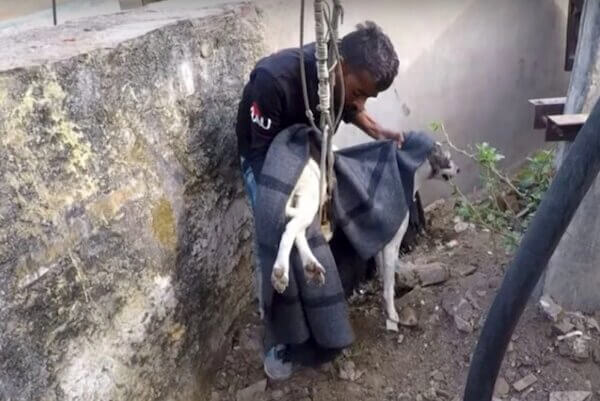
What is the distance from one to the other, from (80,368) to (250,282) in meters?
1.04

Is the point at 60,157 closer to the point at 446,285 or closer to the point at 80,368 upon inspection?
the point at 80,368

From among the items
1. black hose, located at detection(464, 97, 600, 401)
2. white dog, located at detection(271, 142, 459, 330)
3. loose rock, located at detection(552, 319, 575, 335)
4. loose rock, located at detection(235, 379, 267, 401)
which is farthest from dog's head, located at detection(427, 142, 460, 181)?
black hose, located at detection(464, 97, 600, 401)

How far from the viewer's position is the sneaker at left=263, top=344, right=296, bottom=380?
2.58 meters

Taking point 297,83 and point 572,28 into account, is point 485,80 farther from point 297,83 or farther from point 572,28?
point 297,83

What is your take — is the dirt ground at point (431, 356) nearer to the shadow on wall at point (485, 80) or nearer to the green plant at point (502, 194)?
the green plant at point (502, 194)

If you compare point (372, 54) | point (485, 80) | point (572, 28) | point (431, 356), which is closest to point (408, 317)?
point (431, 356)

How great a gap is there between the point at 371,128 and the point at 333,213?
42 cm

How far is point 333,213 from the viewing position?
8.05 feet

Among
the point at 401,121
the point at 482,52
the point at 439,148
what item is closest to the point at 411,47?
the point at 401,121

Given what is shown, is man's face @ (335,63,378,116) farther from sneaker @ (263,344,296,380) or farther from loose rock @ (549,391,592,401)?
loose rock @ (549,391,592,401)

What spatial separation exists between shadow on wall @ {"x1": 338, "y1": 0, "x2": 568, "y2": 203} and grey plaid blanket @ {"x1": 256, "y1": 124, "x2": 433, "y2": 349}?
69 cm

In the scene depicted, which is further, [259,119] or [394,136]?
[394,136]

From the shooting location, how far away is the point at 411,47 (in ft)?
11.6

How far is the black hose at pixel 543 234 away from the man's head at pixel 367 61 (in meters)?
0.97
